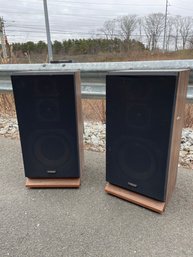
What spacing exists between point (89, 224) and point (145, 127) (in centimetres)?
80

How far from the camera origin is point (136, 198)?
184cm

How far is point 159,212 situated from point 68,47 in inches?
886

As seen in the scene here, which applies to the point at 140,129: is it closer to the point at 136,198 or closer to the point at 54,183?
the point at 136,198

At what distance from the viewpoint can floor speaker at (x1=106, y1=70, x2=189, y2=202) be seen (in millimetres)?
1502

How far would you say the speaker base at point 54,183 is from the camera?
6.81 ft

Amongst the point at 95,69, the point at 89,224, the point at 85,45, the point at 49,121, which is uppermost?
the point at 85,45

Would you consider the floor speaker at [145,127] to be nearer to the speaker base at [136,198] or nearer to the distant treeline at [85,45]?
the speaker base at [136,198]

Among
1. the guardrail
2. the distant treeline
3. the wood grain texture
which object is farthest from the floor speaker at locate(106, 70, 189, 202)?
the distant treeline

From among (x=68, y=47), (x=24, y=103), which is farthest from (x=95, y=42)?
(x=24, y=103)

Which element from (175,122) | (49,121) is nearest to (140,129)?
(175,122)

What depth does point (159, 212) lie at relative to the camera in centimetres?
174

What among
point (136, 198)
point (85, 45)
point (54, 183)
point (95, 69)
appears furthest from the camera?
point (85, 45)

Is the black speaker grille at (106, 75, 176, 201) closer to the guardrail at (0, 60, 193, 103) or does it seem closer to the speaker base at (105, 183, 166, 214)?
the speaker base at (105, 183, 166, 214)

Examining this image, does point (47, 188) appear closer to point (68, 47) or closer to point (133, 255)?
point (133, 255)
